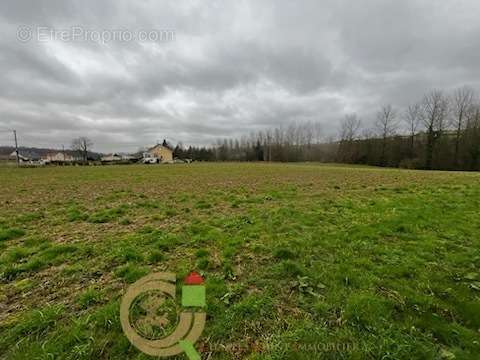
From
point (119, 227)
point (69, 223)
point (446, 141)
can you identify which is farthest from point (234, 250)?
point (446, 141)

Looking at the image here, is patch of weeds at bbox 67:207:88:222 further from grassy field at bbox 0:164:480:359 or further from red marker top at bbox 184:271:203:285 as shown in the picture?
red marker top at bbox 184:271:203:285

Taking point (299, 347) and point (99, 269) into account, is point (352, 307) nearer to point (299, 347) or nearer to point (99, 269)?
point (299, 347)

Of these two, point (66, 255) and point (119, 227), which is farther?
point (119, 227)

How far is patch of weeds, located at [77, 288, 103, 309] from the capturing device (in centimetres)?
309

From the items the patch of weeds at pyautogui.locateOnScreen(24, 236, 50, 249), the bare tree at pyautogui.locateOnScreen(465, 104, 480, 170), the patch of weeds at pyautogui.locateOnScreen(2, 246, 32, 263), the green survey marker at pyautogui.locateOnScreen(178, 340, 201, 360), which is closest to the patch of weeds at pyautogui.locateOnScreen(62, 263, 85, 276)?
the patch of weeds at pyautogui.locateOnScreen(2, 246, 32, 263)

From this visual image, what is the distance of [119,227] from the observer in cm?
646

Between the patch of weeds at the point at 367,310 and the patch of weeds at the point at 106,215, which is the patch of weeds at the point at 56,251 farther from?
the patch of weeds at the point at 367,310

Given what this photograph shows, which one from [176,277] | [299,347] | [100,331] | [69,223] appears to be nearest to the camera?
[299,347]

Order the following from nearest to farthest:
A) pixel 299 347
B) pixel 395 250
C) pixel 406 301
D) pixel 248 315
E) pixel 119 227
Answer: pixel 299 347, pixel 248 315, pixel 406 301, pixel 395 250, pixel 119 227

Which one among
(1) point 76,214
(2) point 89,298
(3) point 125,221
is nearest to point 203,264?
(2) point 89,298

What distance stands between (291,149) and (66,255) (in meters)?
91.7

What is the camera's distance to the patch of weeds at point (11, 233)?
18.4 ft

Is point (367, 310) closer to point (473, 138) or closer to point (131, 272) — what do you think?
point (131, 272)

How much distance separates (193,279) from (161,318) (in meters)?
0.99
